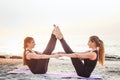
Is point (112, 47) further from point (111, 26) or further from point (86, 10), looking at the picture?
point (86, 10)

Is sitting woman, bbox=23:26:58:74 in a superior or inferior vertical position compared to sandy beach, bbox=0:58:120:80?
superior

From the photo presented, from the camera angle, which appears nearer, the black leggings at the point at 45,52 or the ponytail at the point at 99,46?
the ponytail at the point at 99,46

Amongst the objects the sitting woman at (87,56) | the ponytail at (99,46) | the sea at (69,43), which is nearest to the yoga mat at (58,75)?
the sitting woman at (87,56)

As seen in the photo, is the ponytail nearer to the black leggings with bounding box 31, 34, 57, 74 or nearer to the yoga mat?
the yoga mat

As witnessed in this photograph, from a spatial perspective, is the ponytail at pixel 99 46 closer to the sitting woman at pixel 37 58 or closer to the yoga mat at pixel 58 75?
the yoga mat at pixel 58 75

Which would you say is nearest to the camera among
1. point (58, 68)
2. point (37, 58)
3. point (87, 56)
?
point (87, 56)

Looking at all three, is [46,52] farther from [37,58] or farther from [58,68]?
[58,68]

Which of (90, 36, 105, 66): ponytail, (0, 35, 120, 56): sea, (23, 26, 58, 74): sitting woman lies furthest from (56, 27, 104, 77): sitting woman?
(0, 35, 120, 56): sea

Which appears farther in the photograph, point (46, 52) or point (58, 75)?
point (46, 52)

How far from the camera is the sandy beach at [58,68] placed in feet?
9.14

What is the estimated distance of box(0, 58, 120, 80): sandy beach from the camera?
2785mm

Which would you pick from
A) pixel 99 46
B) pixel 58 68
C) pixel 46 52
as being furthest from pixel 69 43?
pixel 99 46

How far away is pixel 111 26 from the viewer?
11.1 ft

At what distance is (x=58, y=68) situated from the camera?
3.31 meters
